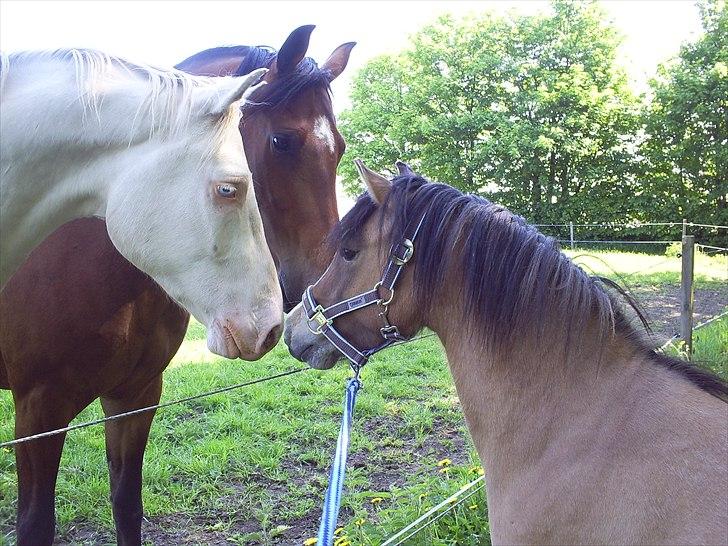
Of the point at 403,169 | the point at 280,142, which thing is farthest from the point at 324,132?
the point at 403,169

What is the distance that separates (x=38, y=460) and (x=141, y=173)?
1283 mm

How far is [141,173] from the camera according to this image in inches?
62.4

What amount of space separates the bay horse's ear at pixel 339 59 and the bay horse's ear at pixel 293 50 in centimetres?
38

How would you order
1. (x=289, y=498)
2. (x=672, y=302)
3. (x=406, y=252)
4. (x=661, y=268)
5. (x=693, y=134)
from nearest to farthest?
(x=406, y=252), (x=289, y=498), (x=672, y=302), (x=661, y=268), (x=693, y=134)

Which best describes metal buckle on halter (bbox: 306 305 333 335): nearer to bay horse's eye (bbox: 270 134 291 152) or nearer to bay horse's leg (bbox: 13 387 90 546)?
bay horse's eye (bbox: 270 134 291 152)

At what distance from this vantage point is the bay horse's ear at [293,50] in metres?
2.56

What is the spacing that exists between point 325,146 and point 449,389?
3.90 metres

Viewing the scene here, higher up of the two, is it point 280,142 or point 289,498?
point 280,142

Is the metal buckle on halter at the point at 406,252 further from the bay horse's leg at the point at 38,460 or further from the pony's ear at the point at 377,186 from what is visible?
the bay horse's leg at the point at 38,460

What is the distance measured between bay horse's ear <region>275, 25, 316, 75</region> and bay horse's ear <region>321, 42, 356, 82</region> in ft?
1.25

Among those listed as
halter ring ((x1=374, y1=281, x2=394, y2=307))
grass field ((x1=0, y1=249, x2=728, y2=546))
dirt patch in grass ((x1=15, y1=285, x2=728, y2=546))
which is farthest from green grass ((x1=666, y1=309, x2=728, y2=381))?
halter ring ((x1=374, y1=281, x2=394, y2=307))

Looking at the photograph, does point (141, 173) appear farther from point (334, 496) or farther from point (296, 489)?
point (296, 489)

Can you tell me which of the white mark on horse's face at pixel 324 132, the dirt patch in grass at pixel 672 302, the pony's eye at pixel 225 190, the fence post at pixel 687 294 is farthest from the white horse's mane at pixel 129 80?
the dirt patch in grass at pixel 672 302

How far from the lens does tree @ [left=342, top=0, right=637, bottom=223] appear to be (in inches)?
904
